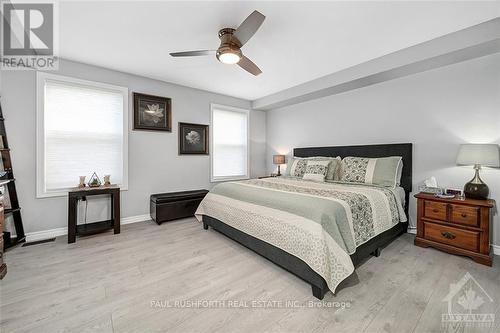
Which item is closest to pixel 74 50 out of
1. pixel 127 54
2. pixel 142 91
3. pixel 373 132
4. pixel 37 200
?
pixel 127 54

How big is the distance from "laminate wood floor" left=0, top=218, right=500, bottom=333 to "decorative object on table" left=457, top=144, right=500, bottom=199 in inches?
30.7

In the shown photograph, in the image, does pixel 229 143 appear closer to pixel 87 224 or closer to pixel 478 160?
pixel 87 224

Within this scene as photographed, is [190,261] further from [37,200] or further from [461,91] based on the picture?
[461,91]

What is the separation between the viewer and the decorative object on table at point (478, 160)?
2.26m

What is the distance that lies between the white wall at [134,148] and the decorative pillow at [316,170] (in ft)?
6.74

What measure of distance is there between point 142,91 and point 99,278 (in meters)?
3.03

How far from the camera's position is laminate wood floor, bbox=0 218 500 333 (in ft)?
4.79

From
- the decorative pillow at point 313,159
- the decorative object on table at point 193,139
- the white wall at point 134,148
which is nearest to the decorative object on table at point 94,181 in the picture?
the white wall at point 134,148

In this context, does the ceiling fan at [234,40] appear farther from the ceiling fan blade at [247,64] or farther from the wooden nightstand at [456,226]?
the wooden nightstand at [456,226]

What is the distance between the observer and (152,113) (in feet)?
12.6

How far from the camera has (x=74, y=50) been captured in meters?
2.79

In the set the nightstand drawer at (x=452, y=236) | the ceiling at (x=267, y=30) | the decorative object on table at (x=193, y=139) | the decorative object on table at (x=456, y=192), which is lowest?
the nightstand drawer at (x=452, y=236)

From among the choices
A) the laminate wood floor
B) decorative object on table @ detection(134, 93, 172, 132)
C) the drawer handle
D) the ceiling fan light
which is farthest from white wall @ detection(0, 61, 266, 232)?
the drawer handle

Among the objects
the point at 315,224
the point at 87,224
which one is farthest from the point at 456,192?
the point at 87,224
